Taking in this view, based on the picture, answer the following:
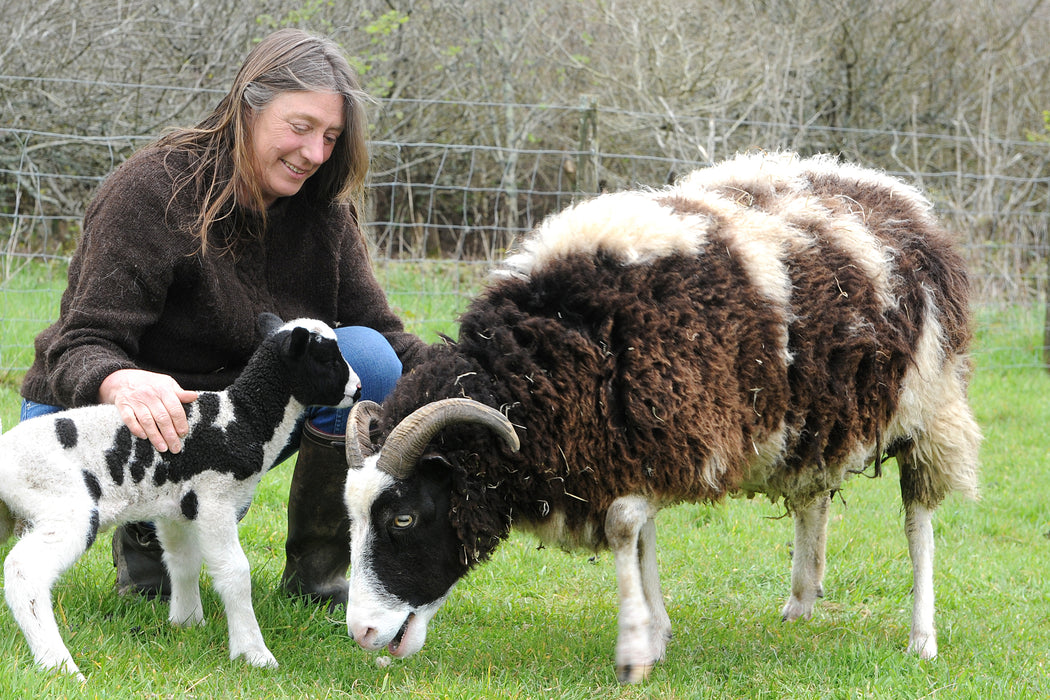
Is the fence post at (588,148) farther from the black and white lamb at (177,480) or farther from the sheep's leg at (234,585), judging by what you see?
the sheep's leg at (234,585)

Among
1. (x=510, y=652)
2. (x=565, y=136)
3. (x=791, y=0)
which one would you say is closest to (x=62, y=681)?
(x=510, y=652)

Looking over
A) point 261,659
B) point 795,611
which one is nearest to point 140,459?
point 261,659

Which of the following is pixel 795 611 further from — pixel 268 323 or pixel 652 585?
pixel 268 323

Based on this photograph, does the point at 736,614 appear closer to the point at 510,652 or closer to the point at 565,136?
the point at 510,652

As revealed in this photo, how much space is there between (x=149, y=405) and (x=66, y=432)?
26 cm

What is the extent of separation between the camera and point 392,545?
131 inches

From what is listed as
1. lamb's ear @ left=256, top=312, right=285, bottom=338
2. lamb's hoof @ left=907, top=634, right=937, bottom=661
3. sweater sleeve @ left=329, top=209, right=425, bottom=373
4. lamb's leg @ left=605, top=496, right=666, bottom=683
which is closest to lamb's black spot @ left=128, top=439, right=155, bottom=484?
lamb's ear @ left=256, top=312, right=285, bottom=338

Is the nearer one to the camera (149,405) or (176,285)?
(149,405)

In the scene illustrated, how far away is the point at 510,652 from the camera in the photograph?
373 centimetres

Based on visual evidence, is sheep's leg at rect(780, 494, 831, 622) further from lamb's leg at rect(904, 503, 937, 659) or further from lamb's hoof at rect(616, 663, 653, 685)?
lamb's hoof at rect(616, 663, 653, 685)

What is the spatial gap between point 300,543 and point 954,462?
2.57 metres

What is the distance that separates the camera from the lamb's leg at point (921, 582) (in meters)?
3.90

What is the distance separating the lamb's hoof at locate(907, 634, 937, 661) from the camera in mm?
3846

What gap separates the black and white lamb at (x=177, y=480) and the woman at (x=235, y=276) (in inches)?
4.7
